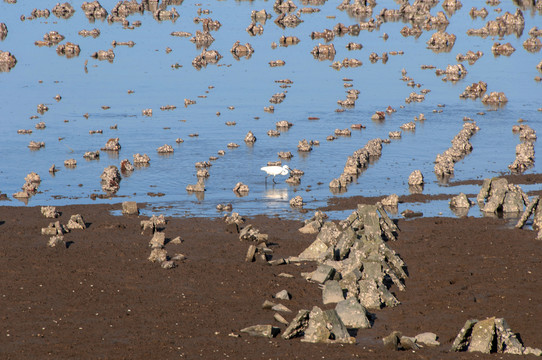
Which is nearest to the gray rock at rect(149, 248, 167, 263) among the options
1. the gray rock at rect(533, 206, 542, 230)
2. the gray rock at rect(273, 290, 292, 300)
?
the gray rock at rect(273, 290, 292, 300)

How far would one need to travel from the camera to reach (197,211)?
4325 cm

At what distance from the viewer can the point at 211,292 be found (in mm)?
29281

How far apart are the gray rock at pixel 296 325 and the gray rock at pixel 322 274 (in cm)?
551

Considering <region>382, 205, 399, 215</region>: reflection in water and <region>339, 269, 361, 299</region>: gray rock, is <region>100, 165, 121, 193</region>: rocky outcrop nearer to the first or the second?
<region>382, 205, 399, 215</region>: reflection in water

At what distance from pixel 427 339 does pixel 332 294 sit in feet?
15.5

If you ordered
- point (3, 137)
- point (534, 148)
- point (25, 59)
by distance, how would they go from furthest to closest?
point (25, 59)
point (3, 137)
point (534, 148)

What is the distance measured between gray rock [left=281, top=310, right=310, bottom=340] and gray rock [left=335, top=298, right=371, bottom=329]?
66.3 inches

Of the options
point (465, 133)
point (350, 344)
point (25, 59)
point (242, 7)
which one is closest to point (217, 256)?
point (350, 344)

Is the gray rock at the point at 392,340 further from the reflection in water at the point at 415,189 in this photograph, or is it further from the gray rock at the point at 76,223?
the reflection in water at the point at 415,189

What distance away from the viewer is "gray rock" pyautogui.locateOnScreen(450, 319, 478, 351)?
23.5 meters

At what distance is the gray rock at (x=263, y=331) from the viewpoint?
80.9 ft

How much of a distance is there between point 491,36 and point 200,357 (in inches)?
4337

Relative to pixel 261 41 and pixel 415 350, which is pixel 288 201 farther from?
pixel 261 41

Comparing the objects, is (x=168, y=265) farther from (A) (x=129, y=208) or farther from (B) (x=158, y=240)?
(A) (x=129, y=208)
